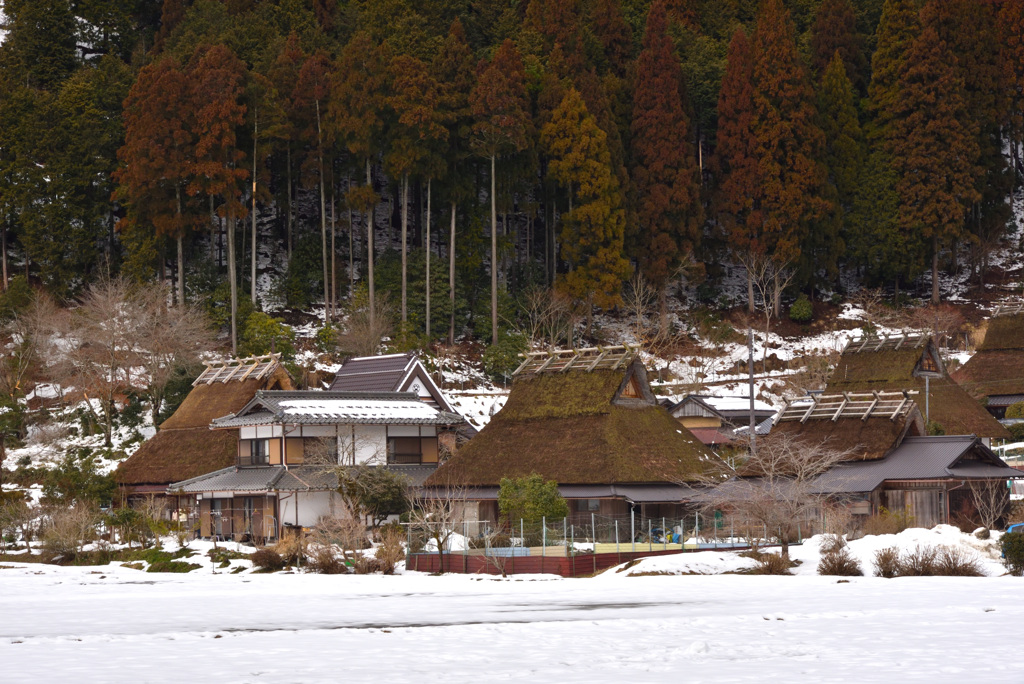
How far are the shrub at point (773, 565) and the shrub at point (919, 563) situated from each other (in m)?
2.36

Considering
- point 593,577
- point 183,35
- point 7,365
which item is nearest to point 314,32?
point 183,35

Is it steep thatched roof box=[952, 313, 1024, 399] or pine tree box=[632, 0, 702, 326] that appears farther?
pine tree box=[632, 0, 702, 326]

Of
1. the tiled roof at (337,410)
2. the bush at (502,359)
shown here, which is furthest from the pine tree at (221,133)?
the tiled roof at (337,410)

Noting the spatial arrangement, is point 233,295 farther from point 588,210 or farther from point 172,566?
point 172,566

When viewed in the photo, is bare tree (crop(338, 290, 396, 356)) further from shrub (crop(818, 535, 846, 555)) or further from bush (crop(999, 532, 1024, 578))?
bush (crop(999, 532, 1024, 578))

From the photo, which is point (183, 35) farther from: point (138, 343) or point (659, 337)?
point (659, 337)

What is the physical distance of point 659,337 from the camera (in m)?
57.4

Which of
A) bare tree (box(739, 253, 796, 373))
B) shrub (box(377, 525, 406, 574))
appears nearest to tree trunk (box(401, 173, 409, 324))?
bare tree (box(739, 253, 796, 373))

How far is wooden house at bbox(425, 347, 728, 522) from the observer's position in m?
34.1

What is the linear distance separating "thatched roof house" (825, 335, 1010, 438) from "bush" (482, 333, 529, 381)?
13.2 meters

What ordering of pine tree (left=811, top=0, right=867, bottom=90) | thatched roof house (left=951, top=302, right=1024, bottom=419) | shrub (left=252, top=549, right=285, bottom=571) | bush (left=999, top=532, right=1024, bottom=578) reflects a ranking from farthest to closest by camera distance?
pine tree (left=811, top=0, right=867, bottom=90) → thatched roof house (left=951, top=302, right=1024, bottom=419) → shrub (left=252, top=549, right=285, bottom=571) → bush (left=999, top=532, right=1024, bottom=578)

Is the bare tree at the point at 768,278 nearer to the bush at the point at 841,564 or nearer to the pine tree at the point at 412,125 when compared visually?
the pine tree at the point at 412,125

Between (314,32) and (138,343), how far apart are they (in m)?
22.8

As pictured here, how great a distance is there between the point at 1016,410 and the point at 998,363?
497 cm
